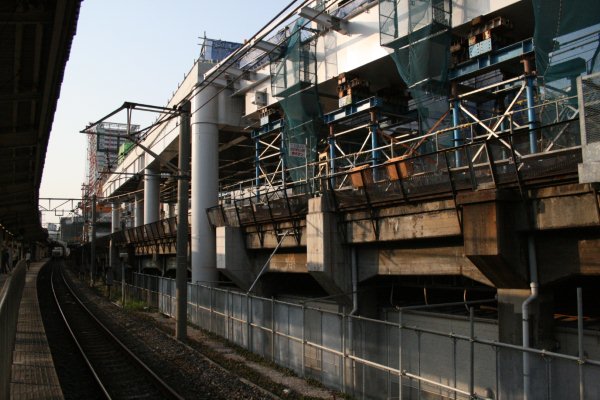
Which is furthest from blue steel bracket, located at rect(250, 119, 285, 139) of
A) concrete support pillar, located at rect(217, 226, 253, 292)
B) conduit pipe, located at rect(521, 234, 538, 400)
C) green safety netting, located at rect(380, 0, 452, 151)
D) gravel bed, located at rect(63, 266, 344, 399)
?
conduit pipe, located at rect(521, 234, 538, 400)

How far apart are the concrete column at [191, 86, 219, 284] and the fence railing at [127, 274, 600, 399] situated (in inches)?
323

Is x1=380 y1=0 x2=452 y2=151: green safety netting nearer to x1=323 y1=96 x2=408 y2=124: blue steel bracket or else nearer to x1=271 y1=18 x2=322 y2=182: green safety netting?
x1=323 y1=96 x2=408 y2=124: blue steel bracket

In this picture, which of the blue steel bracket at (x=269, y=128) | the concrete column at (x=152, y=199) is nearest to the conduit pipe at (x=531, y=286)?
the blue steel bracket at (x=269, y=128)

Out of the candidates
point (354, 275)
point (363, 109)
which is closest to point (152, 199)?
point (363, 109)

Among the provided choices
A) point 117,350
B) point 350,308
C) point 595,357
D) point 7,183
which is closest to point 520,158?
point 595,357

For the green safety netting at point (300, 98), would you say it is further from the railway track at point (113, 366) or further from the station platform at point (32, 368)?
the station platform at point (32, 368)

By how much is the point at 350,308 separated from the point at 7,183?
59.6 feet

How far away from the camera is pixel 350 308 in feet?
51.2

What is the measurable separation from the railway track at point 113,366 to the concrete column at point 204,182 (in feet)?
17.5

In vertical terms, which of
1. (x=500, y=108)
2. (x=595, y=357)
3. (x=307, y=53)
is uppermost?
(x=307, y=53)

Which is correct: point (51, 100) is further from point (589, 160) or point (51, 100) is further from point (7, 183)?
point (7, 183)

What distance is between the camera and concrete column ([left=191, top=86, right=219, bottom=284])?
2500cm

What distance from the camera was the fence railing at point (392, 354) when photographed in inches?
371

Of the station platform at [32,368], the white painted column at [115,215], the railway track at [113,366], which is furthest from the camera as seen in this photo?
the white painted column at [115,215]
